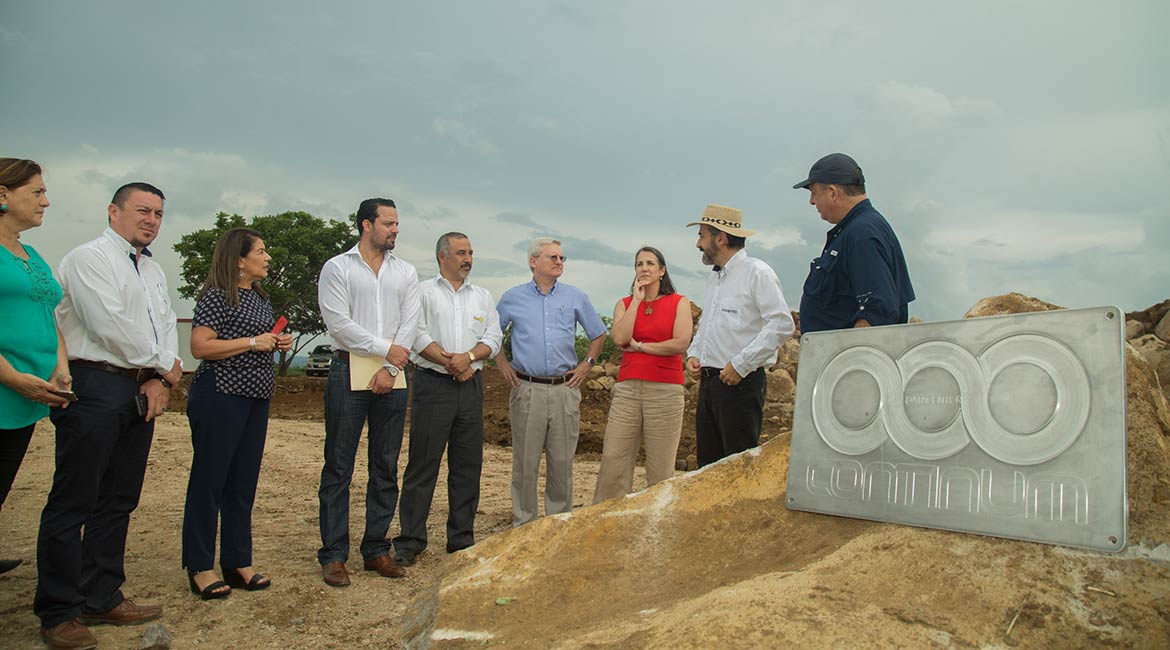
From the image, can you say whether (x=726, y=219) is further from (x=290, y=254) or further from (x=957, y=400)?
(x=290, y=254)

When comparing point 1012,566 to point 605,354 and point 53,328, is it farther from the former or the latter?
point 605,354

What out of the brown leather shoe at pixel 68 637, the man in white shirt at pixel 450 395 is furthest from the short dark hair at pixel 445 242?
the brown leather shoe at pixel 68 637

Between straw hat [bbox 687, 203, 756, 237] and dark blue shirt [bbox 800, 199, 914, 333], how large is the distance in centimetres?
96

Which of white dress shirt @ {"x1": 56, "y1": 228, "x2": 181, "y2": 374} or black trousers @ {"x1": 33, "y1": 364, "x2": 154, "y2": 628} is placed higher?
white dress shirt @ {"x1": 56, "y1": 228, "x2": 181, "y2": 374}

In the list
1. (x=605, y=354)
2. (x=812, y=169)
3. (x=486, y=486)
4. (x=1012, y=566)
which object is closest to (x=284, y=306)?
(x=605, y=354)

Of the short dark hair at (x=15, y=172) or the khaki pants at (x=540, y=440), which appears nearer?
the short dark hair at (x=15, y=172)

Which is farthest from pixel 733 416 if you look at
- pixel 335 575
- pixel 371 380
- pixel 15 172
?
pixel 15 172

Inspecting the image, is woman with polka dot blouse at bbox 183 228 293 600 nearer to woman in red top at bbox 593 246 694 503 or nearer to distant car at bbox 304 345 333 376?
woman in red top at bbox 593 246 694 503

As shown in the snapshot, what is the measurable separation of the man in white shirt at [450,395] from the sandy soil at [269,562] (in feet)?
0.98

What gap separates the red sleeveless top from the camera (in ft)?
16.8

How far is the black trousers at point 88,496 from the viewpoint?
11.7 feet

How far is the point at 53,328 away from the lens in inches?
143

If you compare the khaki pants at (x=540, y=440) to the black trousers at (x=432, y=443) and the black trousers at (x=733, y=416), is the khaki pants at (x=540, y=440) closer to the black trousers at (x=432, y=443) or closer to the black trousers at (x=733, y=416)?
the black trousers at (x=432, y=443)

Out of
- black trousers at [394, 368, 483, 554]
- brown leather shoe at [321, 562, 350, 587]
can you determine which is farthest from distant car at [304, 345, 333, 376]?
brown leather shoe at [321, 562, 350, 587]
